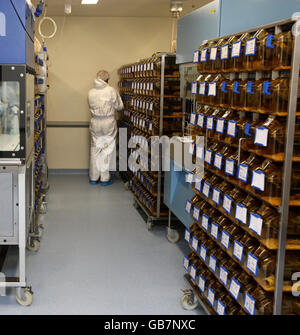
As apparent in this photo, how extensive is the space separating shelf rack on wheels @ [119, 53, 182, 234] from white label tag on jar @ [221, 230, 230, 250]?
2227mm

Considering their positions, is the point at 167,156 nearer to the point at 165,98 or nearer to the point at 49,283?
the point at 165,98

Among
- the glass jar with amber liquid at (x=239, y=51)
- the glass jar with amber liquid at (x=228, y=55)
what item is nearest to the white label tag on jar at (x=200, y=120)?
the glass jar with amber liquid at (x=228, y=55)

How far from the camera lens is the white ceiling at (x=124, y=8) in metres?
6.66

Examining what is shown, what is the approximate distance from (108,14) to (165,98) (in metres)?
3.58

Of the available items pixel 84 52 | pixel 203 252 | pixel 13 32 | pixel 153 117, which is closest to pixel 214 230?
pixel 203 252

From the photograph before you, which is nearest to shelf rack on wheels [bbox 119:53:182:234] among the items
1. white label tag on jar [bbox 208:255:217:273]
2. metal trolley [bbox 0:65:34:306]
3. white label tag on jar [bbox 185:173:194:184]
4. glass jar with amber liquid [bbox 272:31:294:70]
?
white label tag on jar [bbox 185:173:194:184]

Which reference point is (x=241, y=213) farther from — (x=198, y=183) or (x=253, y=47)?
(x=253, y=47)

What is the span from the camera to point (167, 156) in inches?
195

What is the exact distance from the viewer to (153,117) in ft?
17.6

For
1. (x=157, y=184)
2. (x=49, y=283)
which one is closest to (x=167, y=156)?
(x=157, y=184)

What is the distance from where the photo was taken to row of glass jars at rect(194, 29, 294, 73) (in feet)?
7.20

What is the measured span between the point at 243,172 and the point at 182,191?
186 cm

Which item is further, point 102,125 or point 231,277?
point 102,125

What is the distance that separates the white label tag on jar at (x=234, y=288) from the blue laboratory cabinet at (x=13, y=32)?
2.06 meters
